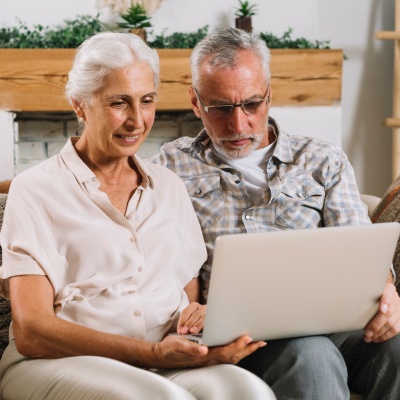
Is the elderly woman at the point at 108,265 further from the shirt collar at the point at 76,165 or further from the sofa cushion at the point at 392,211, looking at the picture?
the sofa cushion at the point at 392,211

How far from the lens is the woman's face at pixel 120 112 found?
1844 mm

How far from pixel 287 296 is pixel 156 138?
3.02m

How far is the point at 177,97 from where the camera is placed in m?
4.20

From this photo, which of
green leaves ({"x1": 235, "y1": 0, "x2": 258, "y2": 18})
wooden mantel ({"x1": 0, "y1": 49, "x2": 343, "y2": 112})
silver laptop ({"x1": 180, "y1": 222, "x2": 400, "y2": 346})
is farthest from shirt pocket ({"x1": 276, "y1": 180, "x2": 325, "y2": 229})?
green leaves ({"x1": 235, "y1": 0, "x2": 258, "y2": 18})

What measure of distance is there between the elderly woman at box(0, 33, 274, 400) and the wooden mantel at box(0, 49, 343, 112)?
6.85 ft

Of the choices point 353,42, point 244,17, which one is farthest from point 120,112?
point 353,42

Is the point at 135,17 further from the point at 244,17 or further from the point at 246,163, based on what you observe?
the point at 246,163

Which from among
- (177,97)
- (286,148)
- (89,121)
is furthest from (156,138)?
(89,121)

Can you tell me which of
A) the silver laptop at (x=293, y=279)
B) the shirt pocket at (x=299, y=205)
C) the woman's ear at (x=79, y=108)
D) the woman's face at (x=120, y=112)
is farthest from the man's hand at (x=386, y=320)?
the woman's ear at (x=79, y=108)

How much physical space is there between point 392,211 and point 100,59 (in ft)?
2.94

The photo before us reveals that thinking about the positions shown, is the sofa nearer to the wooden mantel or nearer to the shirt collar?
the shirt collar

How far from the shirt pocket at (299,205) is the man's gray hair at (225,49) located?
0.31 m

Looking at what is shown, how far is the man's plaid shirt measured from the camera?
2123 millimetres

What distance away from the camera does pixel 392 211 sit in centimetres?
221
